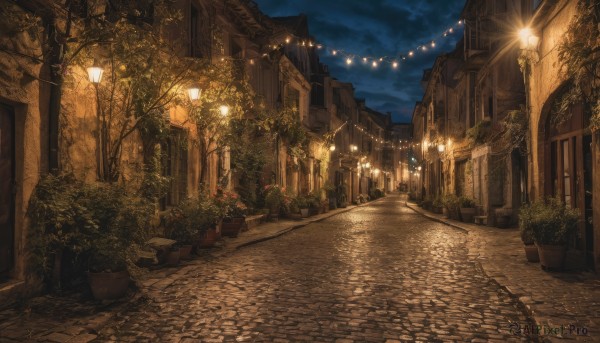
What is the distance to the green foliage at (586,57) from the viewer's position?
7.52 metres

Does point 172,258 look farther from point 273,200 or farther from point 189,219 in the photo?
point 273,200

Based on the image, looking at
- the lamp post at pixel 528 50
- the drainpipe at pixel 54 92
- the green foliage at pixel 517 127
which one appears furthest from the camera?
the green foliage at pixel 517 127

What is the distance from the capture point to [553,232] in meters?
8.61

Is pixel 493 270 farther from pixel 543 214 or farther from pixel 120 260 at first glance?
pixel 120 260

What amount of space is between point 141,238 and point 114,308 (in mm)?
1288

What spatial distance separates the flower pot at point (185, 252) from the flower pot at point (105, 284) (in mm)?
3128

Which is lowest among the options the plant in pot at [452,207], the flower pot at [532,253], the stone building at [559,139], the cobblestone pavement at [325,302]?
the cobblestone pavement at [325,302]

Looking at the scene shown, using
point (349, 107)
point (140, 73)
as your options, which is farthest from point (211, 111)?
point (349, 107)

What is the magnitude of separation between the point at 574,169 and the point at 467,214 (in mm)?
10287

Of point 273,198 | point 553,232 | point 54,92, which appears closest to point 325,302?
point 553,232

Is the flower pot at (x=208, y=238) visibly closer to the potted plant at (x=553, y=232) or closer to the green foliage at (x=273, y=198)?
the potted plant at (x=553, y=232)

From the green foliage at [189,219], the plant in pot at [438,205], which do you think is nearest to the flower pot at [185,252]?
the green foliage at [189,219]

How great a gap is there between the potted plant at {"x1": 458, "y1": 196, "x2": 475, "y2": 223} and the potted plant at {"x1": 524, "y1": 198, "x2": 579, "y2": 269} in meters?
11.4

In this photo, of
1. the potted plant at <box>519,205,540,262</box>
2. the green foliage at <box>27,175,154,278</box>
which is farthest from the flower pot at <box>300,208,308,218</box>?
the green foliage at <box>27,175,154,278</box>
